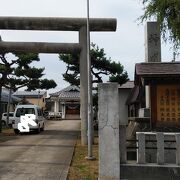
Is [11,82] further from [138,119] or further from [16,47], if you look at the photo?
[138,119]

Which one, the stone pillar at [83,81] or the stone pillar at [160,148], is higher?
the stone pillar at [83,81]

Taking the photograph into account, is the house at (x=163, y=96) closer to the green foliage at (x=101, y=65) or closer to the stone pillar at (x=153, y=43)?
the stone pillar at (x=153, y=43)

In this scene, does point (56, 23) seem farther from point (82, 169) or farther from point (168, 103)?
point (82, 169)

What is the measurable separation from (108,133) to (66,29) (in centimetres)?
1128

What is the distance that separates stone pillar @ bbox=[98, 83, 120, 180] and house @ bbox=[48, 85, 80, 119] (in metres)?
52.3

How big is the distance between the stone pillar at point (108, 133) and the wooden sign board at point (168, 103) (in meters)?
3.49

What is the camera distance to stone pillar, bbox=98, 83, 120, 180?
973 centimetres

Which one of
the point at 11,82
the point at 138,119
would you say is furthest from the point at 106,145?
the point at 11,82

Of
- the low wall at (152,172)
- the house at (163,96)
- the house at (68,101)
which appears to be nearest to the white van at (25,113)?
the house at (163,96)

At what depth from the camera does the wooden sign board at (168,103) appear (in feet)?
42.3

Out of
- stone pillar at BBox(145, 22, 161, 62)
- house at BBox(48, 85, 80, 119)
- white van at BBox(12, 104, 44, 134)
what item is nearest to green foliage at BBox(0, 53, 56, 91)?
white van at BBox(12, 104, 44, 134)

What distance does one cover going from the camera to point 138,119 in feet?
43.6

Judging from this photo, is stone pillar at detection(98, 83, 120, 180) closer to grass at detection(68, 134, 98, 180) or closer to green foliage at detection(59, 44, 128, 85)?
grass at detection(68, 134, 98, 180)

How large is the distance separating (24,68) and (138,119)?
19.4 meters
